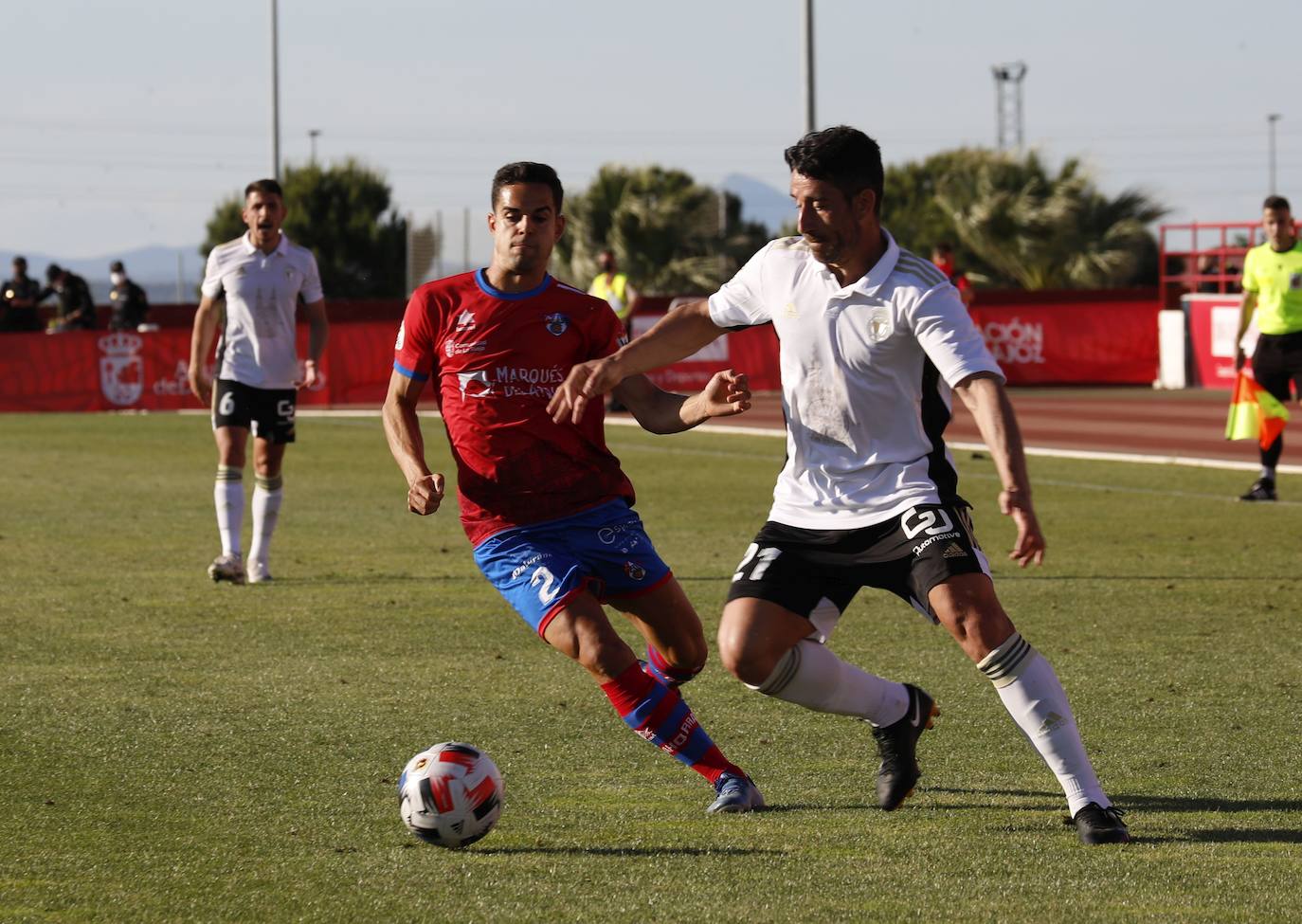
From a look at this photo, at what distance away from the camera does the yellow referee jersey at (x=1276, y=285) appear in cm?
1516

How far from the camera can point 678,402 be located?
6121 millimetres

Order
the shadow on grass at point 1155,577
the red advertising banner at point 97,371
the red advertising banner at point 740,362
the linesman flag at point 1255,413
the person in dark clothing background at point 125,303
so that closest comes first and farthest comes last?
the shadow on grass at point 1155,577, the linesman flag at point 1255,413, the red advertising banner at point 97,371, the red advertising banner at point 740,362, the person in dark clothing background at point 125,303

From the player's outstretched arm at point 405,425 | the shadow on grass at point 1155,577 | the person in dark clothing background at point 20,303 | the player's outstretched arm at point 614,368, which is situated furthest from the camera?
the person in dark clothing background at point 20,303

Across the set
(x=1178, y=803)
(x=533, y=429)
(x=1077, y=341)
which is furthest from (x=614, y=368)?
(x=1077, y=341)

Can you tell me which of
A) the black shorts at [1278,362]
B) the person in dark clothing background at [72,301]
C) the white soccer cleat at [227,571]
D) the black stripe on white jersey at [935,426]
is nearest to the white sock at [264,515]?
the white soccer cleat at [227,571]

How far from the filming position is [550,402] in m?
5.70

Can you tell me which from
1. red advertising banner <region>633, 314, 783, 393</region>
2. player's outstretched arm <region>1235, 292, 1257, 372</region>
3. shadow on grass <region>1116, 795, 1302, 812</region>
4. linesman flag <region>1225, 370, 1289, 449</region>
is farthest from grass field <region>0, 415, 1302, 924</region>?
red advertising banner <region>633, 314, 783, 393</region>

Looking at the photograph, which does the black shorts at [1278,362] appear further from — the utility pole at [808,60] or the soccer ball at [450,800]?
the utility pole at [808,60]

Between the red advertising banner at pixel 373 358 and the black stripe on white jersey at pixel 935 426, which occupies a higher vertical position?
the red advertising banner at pixel 373 358

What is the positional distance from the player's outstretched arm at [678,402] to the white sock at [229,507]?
214 inches

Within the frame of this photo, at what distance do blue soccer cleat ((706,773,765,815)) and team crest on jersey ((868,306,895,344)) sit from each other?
4.40ft

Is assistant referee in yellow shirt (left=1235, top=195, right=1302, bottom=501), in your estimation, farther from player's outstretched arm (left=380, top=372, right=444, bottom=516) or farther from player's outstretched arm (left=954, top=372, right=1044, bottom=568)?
player's outstretched arm (left=954, top=372, right=1044, bottom=568)

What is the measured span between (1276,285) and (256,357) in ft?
26.9

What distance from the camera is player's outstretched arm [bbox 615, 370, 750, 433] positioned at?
18.5 ft
